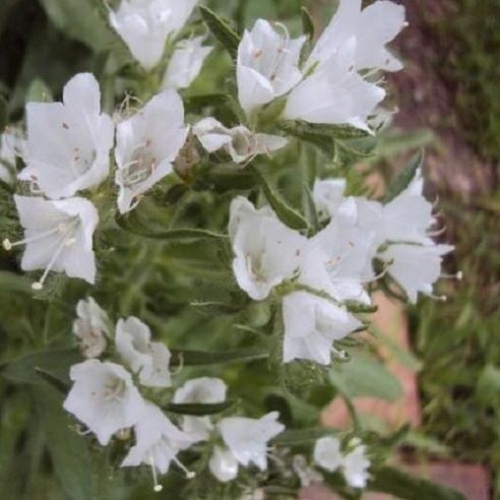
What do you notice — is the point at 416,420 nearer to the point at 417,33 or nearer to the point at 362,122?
the point at 417,33

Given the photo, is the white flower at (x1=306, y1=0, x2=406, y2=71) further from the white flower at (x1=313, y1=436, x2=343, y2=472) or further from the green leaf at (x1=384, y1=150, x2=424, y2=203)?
the white flower at (x1=313, y1=436, x2=343, y2=472)

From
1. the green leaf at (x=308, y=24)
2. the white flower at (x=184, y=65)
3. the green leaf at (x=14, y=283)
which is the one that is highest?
the green leaf at (x=308, y=24)

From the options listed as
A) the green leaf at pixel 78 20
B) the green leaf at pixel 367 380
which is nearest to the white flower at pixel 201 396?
the green leaf at pixel 367 380

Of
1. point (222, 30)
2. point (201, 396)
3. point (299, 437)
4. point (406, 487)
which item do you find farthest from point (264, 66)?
point (406, 487)

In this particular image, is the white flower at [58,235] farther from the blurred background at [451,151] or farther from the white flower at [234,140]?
the blurred background at [451,151]

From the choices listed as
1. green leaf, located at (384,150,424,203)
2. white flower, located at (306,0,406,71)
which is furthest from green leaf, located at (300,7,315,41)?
green leaf, located at (384,150,424,203)

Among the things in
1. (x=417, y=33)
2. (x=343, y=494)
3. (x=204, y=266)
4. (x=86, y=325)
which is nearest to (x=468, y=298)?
(x=417, y=33)
